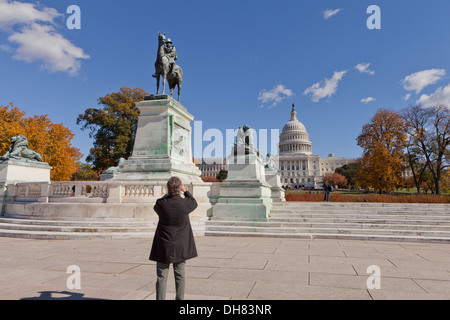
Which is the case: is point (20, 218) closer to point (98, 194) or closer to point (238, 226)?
point (98, 194)

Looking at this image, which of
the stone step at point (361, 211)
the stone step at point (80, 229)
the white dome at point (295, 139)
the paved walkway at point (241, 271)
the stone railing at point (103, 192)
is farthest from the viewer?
the white dome at point (295, 139)

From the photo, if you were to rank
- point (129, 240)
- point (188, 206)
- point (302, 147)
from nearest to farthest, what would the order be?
point (188, 206) → point (129, 240) → point (302, 147)

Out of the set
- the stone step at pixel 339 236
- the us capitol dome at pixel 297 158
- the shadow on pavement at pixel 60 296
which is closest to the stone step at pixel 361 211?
the stone step at pixel 339 236

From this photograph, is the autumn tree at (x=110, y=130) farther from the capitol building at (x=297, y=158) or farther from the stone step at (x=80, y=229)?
the capitol building at (x=297, y=158)

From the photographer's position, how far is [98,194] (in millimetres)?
12352

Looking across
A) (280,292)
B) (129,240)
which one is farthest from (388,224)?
(129,240)

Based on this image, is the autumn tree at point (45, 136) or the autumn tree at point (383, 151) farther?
the autumn tree at point (383, 151)

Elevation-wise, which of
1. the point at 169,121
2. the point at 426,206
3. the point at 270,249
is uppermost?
the point at 169,121

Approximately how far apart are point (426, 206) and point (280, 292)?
47.3ft

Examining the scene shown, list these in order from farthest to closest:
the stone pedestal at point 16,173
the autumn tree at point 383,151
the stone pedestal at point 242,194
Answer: the autumn tree at point 383,151
the stone pedestal at point 16,173
the stone pedestal at point 242,194

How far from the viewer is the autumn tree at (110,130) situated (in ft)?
127

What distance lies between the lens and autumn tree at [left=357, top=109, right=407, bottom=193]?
36844 mm
